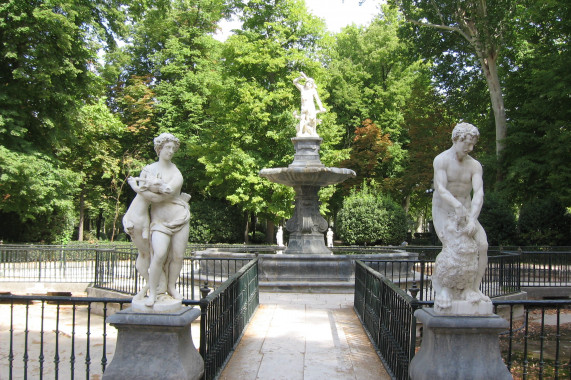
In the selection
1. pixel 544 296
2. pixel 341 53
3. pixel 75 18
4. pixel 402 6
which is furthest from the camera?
pixel 341 53

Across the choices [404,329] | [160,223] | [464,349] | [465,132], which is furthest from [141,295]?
[465,132]

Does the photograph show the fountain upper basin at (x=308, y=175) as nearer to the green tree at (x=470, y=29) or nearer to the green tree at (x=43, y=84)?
the green tree at (x=43, y=84)

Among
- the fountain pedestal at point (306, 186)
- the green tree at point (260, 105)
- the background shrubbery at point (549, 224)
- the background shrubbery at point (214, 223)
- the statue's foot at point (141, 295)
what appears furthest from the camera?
the background shrubbery at point (214, 223)

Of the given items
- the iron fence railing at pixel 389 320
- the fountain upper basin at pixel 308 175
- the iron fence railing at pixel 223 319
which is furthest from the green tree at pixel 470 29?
the iron fence railing at pixel 223 319

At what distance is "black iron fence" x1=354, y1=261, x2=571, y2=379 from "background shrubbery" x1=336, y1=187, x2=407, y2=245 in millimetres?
13348

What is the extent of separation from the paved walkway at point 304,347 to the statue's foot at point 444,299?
181cm

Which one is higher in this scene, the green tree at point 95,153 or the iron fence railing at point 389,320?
the green tree at point 95,153

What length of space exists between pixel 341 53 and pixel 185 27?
11.8 metres

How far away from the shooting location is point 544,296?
15602mm

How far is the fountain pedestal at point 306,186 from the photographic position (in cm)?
1429

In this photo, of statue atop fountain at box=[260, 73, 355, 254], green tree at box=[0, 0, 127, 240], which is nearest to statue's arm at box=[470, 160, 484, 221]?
statue atop fountain at box=[260, 73, 355, 254]

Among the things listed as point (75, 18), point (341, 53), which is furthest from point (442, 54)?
point (75, 18)

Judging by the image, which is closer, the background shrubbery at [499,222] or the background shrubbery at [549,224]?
the background shrubbery at [549,224]

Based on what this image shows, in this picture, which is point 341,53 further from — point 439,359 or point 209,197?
point 439,359
